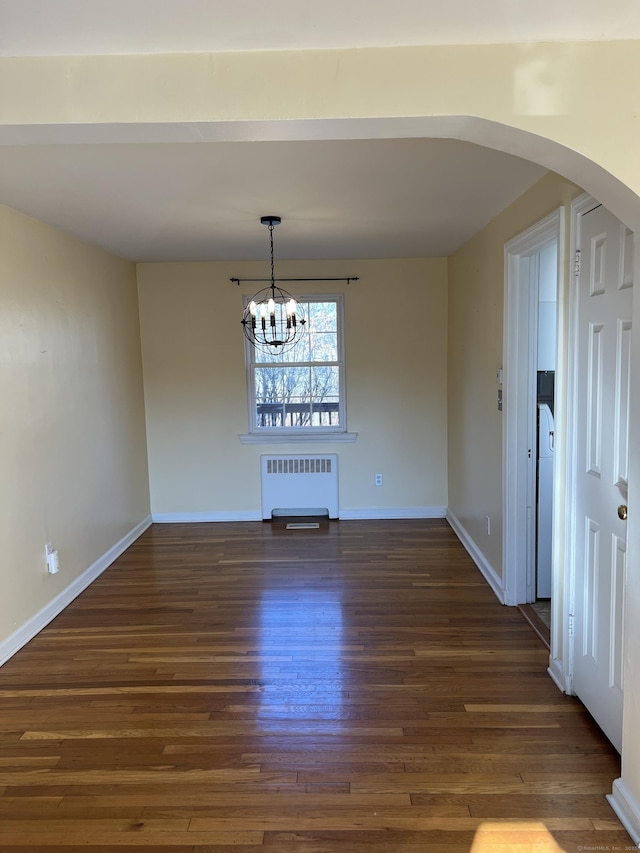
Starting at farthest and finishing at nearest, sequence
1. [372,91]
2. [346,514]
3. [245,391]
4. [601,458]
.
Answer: [346,514] → [245,391] → [601,458] → [372,91]

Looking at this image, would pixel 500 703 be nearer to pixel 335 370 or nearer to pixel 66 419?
pixel 66 419

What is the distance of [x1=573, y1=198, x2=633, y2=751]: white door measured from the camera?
2033 mm

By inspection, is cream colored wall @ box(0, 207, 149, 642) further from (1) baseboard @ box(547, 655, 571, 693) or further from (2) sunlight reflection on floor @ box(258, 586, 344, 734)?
(1) baseboard @ box(547, 655, 571, 693)

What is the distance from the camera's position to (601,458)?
2.20 m

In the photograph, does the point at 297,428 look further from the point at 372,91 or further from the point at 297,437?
the point at 372,91

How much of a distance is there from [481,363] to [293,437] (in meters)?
2.01

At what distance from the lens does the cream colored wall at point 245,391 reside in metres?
5.15

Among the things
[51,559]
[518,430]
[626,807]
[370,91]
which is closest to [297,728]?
[626,807]

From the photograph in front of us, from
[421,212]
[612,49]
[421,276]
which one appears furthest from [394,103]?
[421,276]

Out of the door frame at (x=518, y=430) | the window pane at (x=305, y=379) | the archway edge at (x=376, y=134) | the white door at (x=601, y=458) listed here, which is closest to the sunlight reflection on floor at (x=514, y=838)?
the white door at (x=601, y=458)

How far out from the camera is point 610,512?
2.13 meters

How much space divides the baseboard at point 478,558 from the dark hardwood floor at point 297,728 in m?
0.07

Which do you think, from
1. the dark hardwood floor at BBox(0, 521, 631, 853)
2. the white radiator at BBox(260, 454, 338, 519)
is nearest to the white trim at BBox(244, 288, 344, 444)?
the white radiator at BBox(260, 454, 338, 519)

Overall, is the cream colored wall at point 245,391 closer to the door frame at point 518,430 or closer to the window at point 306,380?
the window at point 306,380
